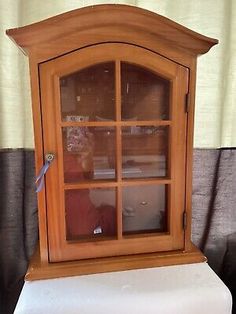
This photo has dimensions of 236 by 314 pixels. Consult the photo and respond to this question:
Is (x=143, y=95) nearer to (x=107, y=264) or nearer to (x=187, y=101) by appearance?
(x=187, y=101)

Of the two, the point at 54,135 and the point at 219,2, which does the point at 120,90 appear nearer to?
the point at 54,135

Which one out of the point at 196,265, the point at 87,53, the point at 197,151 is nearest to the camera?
the point at 87,53

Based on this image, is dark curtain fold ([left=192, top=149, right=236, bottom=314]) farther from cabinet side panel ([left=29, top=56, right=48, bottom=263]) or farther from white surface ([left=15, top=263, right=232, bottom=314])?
cabinet side panel ([left=29, top=56, right=48, bottom=263])

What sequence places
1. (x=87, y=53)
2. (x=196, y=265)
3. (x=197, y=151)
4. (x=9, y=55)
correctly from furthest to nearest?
1. (x=197, y=151)
2. (x=9, y=55)
3. (x=196, y=265)
4. (x=87, y=53)

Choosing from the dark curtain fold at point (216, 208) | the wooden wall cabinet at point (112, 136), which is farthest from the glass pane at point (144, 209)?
the dark curtain fold at point (216, 208)

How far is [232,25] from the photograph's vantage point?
105 cm

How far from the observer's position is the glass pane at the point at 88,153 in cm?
76

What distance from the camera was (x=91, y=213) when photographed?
2.71 feet

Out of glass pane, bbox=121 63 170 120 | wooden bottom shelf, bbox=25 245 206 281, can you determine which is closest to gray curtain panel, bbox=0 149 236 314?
wooden bottom shelf, bbox=25 245 206 281

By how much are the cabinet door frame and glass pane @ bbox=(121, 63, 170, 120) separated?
0.02 meters

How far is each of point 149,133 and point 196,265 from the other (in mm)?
398

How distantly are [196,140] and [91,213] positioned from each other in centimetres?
52

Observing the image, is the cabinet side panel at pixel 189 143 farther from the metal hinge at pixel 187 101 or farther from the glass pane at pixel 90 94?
the glass pane at pixel 90 94

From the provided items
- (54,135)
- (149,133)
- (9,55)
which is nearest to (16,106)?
(9,55)
